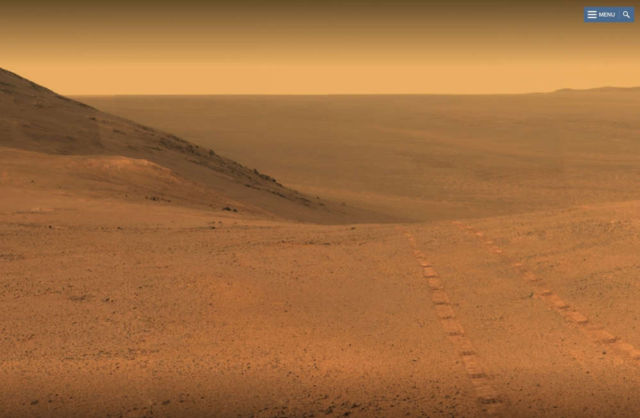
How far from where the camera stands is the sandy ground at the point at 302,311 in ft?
13.3

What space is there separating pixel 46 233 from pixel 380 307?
4.50m

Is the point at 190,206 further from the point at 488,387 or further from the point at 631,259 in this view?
the point at 488,387

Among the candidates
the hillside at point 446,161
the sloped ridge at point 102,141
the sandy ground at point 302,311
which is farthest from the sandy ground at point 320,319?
the hillside at point 446,161

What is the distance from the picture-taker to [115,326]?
201 inches

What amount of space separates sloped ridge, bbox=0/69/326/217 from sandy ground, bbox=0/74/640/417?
3.31 metres

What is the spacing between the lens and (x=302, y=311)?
5531 mm

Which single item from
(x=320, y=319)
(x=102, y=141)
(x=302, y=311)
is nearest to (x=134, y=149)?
(x=102, y=141)

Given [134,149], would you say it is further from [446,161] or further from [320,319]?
[446,161]

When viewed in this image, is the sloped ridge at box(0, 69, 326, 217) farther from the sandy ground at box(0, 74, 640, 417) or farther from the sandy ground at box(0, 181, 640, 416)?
the sandy ground at box(0, 181, 640, 416)

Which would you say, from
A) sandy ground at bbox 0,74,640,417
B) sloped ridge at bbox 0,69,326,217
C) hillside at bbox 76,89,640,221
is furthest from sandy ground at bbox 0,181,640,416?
hillside at bbox 76,89,640,221

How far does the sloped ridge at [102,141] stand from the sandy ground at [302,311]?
3312 millimetres

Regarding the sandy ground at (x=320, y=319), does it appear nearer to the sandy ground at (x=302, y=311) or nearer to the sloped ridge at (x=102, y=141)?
the sandy ground at (x=302, y=311)

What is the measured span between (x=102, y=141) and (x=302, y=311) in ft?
40.3

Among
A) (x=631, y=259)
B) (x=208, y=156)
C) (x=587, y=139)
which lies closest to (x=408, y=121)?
(x=587, y=139)
